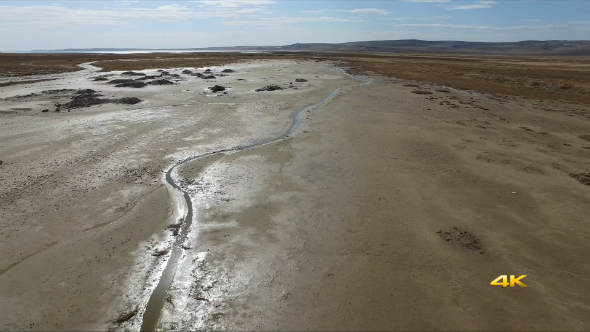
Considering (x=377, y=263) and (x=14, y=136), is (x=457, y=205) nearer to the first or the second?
(x=377, y=263)

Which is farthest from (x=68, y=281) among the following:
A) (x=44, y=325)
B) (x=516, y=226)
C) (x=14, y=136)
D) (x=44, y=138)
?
(x=14, y=136)

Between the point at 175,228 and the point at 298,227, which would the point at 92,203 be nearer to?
the point at 175,228

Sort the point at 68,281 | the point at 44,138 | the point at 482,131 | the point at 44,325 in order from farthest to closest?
the point at 482,131 → the point at 44,138 → the point at 68,281 → the point at 44,325

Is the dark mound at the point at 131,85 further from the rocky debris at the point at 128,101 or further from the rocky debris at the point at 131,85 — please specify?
the rocky debris at the point at 128,101

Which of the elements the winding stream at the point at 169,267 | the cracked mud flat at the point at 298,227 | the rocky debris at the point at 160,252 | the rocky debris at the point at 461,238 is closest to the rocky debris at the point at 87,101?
the cracked mud flat at the point at 298,227

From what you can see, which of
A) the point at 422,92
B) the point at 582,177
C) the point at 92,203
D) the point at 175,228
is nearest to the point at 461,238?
the point at 175,228

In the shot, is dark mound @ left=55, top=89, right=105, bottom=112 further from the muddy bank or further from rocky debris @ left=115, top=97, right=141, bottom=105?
the muddy bank
